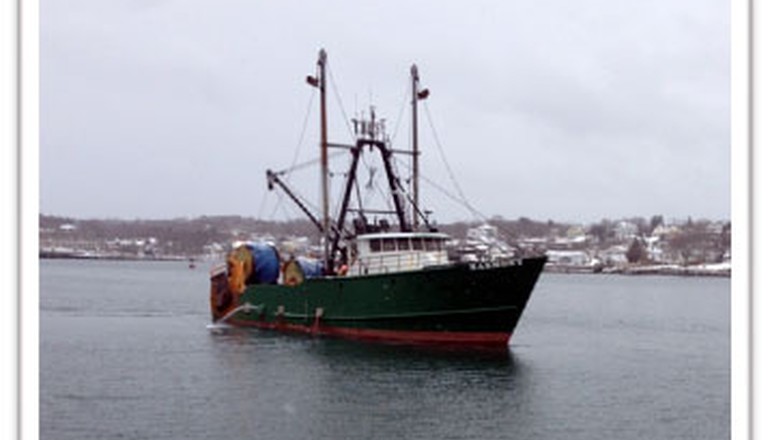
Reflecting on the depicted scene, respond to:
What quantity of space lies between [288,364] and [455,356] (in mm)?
3702

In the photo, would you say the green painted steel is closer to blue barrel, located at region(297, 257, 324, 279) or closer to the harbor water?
the harbor water

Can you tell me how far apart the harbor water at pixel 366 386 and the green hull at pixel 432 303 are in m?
0.45

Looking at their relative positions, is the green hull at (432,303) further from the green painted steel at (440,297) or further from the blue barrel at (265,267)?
the blue barrel at (265,267)

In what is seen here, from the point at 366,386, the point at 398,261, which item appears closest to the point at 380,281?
the point at 398,261

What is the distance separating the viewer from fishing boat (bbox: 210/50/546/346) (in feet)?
65.9

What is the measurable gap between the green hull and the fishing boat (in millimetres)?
23

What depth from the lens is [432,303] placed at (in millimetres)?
20500

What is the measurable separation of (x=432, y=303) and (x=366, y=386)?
464 cm

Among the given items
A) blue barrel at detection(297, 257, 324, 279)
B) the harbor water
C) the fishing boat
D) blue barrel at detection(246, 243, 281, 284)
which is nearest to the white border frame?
the harbor water

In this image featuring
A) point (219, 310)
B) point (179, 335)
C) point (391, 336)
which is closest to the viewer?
point (391, 336)

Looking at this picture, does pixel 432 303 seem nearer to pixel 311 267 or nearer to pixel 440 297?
pixel 440 297

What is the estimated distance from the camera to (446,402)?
1463 centimetres
